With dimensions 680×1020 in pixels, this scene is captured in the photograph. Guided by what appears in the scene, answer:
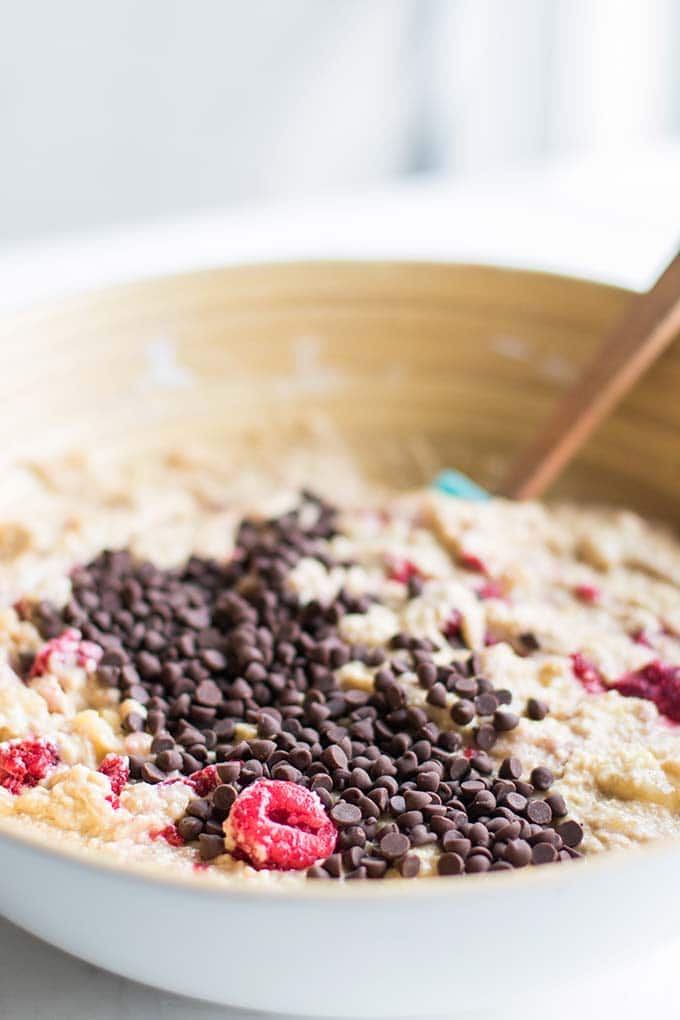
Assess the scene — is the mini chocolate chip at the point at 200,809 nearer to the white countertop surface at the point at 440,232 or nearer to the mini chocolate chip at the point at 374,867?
the mini chocolate chip at the point at 374,867

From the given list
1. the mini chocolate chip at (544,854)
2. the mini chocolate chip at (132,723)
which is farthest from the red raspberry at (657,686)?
the mini chocolate chip at (132,723)

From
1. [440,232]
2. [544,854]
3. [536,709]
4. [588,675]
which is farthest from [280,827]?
[440,232]

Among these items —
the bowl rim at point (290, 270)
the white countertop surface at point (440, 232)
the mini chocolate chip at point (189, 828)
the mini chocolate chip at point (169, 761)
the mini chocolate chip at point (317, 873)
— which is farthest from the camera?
the white countertop surface at point (440, 232)

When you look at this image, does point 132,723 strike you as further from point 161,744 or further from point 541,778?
point 541,778

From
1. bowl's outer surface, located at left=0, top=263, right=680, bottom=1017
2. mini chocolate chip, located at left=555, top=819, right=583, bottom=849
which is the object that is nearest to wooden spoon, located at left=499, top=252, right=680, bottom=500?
bowl's outer surface, located at left=0, top=263, right=680, bottom=1017

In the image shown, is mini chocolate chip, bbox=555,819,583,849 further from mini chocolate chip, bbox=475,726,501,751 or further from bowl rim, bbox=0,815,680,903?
bowl rim, bbox=0,815,680,903

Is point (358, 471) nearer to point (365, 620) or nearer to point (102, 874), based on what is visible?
point (365, 620)
